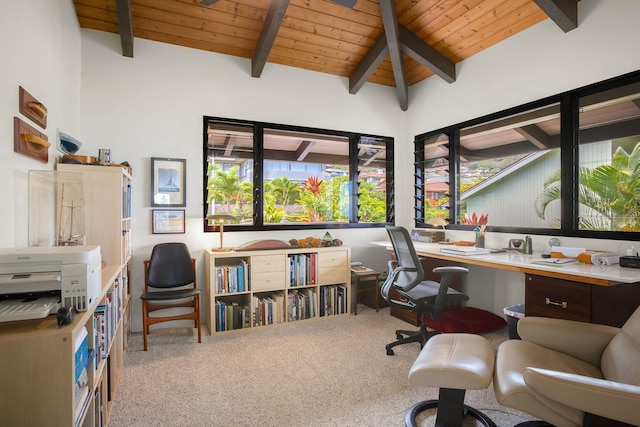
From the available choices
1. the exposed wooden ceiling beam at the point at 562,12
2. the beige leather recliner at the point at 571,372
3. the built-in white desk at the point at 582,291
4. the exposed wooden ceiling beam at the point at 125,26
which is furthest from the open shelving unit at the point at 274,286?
the exposed wooden ceiling beam at the point at 562,12

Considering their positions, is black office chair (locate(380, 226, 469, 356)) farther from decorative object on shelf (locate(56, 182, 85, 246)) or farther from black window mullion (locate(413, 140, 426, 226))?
decorative object on shelf (locate(56, 182, 85, 246))

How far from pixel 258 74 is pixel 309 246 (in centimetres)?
200

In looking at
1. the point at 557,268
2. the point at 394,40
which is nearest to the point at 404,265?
the point at 557,268

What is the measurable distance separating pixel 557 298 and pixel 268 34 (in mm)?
3261

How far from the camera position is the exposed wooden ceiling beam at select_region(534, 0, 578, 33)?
2614 millimetres

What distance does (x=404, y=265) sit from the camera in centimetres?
275

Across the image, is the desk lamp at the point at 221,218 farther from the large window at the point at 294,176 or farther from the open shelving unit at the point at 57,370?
the open shelving unit at the point at 57,370

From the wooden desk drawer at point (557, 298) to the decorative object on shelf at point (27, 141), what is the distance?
3226mm

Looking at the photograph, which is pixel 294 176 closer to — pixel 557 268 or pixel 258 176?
pixel 258 176

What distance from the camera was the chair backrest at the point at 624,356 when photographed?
1381 millimetres

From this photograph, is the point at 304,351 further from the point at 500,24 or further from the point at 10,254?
the point at 500,24

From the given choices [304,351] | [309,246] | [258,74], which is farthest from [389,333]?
[258,74]

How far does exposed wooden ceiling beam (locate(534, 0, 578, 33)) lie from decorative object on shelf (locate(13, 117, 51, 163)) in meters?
3.53

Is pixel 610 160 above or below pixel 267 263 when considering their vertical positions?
above
